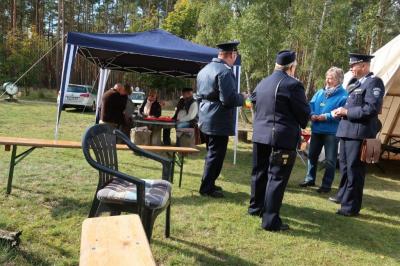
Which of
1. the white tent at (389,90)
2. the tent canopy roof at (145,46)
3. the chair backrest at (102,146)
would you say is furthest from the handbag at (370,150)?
the tent canopy roof at (145,46)

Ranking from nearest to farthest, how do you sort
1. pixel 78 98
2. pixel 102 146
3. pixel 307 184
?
pixel 102 146 → pixel 307 184 → pixel 78 98

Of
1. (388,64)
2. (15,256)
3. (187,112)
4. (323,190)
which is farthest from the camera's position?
(187,112)

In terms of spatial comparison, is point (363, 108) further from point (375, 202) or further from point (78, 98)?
point (78, 98)

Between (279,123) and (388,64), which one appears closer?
(279,123)

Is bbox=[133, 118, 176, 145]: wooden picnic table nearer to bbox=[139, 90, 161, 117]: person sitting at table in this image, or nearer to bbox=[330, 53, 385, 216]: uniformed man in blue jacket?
bbox=[139, 90, 161, 117]: person sitting at table

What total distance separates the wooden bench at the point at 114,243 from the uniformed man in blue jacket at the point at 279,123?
6.71 feet

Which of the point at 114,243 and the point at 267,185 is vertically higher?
the point at 114,243

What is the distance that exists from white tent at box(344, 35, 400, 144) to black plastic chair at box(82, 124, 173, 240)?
528cm

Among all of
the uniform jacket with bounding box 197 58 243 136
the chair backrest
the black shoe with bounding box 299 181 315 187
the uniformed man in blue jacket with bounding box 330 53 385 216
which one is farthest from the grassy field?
the uniform jacket with bounding box 197 58 243 136

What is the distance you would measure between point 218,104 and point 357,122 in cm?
156

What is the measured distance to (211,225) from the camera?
162 inches

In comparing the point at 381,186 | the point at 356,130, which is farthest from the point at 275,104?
the point at 381,186

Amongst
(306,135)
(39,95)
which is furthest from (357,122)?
(39,95)

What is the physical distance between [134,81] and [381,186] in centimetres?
2330
